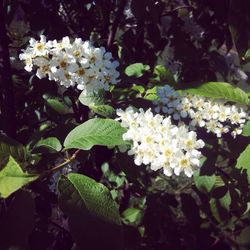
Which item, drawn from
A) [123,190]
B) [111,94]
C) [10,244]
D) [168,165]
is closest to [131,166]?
[168,165]

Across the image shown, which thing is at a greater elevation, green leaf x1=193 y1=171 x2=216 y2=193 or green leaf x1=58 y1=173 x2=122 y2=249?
green leaf x1=58 y1=173 x2=122 y2=249

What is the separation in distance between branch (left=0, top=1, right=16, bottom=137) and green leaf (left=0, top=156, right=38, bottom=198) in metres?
0.58

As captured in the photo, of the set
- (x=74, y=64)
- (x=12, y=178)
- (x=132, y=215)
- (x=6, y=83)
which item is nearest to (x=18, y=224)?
(x=12, y=178)

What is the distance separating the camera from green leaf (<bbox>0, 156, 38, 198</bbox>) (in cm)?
78

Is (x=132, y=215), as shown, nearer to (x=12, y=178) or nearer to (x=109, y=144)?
(x=109, y=144)

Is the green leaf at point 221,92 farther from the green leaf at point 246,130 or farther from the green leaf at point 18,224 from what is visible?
the green leaf at point 18,224

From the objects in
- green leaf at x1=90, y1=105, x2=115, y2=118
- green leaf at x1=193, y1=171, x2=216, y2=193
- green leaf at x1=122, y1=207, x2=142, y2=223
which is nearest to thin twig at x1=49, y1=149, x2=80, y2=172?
green leaf at x1=90, y1=105, x2=115, y2=118

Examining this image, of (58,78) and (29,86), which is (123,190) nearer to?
(29,86)

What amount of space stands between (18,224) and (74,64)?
1.66 feet

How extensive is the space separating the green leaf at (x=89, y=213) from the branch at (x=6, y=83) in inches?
21.8

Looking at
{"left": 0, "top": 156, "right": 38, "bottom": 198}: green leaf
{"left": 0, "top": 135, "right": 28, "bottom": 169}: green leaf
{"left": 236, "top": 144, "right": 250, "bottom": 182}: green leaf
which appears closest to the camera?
{"left": 0, "top": 156, "right": 38, "bottom": 198}: green leaf

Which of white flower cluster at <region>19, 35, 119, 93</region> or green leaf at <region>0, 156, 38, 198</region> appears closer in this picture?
green leaf at <region>0, 156, 38, 198</region>

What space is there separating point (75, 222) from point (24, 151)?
22cm

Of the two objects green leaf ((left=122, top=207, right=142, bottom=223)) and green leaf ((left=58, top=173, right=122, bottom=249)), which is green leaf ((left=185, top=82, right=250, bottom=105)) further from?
green leaf ((left=122, top=207, right=142, bottom=223))
